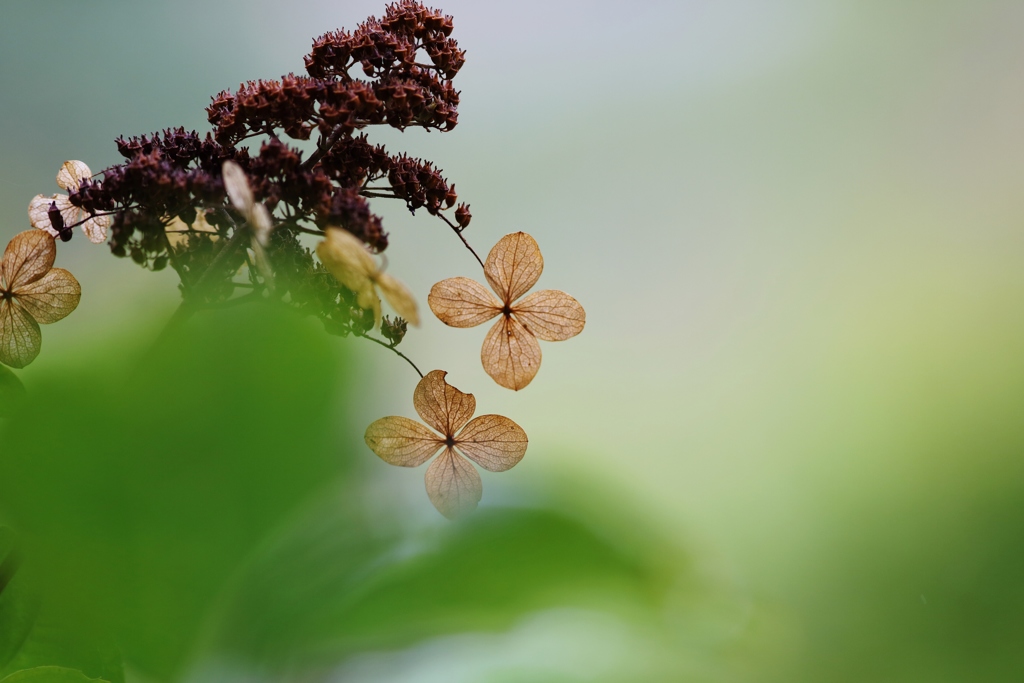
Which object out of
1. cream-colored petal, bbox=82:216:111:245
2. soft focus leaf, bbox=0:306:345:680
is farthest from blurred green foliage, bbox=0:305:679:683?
cream-colored petal, bbox=82:216:111:245

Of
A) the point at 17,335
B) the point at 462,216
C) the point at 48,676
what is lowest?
the point at 48,676

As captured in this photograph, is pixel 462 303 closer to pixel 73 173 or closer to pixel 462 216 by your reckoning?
pixel 462 216

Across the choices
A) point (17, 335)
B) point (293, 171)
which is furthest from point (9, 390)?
point (293, 171)

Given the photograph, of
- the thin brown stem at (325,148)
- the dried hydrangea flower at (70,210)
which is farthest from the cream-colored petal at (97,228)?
the thin brown stem at (325,148)

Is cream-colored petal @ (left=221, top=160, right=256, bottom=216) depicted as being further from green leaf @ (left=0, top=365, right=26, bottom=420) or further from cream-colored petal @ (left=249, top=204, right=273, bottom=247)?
green leaf @ (left=0, top=365, right=26, bottom=420)

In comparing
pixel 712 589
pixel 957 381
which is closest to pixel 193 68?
pixel 712 589

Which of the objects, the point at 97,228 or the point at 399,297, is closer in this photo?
the point at 399,297

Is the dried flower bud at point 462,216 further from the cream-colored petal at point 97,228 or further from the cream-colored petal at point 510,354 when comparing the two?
the cream-colored petal at point 97,228
